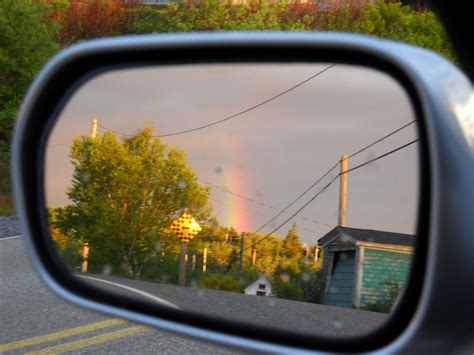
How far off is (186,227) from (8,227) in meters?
14.9

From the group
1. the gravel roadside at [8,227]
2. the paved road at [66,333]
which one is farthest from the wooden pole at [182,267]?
the gravel roadside at [8,227]

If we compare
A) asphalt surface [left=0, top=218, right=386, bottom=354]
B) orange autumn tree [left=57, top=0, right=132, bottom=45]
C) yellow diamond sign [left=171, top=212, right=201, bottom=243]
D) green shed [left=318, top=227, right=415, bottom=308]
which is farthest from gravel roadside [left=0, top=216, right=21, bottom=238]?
orange autumn tree [left=57, top=0, right=132, bottom=45]

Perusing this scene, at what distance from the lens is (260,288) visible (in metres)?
1.52

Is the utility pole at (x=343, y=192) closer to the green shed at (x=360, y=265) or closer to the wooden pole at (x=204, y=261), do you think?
the green shed at (x=360, y=265)

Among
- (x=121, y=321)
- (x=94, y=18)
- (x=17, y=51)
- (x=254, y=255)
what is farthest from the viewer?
(x=94, y=18)

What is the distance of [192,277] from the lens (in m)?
1.65

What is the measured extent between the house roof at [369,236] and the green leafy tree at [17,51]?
28.3m

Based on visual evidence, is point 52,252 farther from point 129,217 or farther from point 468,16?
point 468,16

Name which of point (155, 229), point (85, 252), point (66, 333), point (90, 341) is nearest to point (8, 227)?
point (66, 333)

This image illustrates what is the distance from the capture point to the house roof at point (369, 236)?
1371 millimetres

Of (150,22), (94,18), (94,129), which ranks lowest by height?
(94,129)

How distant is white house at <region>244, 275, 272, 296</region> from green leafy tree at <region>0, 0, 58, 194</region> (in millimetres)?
28219

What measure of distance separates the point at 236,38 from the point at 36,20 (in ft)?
97.4

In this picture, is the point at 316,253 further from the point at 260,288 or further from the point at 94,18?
the point at 94,18
